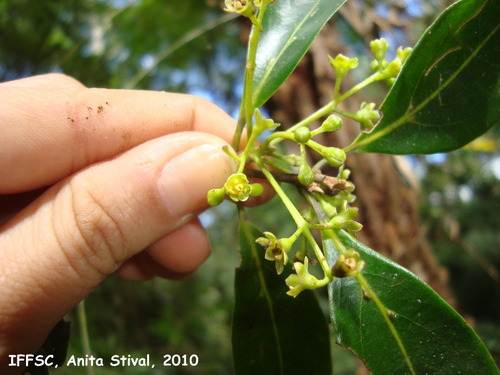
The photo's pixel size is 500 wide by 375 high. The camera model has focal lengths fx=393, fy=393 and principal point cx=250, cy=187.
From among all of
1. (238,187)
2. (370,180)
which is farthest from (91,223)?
(370,180)

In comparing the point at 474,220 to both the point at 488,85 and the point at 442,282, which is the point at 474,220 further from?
the point at 488,85

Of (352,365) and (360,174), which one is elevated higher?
(360,174)

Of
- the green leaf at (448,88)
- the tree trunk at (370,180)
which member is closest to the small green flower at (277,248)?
the green leaf at (448,88)

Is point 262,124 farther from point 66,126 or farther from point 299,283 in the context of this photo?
point 66,126

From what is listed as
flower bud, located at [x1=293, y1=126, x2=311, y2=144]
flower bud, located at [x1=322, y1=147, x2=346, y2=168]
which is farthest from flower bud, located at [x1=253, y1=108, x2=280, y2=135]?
flower bud, located at [x1=322, y1=147, x2=346, y2=168]

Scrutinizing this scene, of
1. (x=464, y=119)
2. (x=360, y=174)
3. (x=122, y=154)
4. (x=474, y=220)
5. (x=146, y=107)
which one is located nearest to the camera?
(x=464, y=119)

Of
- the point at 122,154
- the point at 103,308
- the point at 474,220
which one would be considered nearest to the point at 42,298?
the point at 122,154

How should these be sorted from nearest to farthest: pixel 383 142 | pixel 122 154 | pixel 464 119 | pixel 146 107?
pixel 464 119 → pixel 383 142 → pixel 122 154 → pixel 146 107

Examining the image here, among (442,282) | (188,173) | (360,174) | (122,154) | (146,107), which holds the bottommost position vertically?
(442,282)

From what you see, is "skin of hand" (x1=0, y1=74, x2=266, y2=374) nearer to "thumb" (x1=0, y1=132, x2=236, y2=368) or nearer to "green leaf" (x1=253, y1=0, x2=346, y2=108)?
"thumb" (x1=0, y1=132, x2=236, y2=368)
